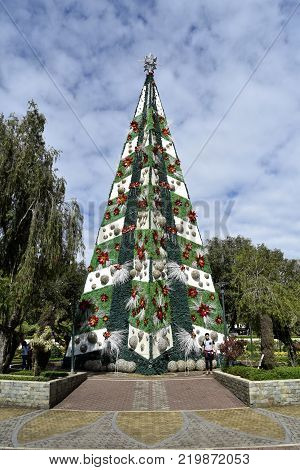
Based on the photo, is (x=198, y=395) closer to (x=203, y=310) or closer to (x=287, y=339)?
(x=203, y=310)

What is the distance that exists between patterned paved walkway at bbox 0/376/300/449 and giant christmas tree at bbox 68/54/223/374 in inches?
208

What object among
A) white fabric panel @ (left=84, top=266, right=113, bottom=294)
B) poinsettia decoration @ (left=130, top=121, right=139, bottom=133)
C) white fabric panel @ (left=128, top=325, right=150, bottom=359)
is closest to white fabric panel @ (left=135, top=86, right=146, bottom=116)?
poinsettia decoration @ (left=130, top=121, right=139, bottom=133)

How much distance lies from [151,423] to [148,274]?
10505 millimetres

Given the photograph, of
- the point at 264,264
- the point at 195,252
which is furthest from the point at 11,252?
the point at 264,264

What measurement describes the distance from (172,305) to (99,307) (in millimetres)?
4041

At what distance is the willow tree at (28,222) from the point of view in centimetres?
1541

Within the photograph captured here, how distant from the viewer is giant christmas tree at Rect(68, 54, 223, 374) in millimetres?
18922

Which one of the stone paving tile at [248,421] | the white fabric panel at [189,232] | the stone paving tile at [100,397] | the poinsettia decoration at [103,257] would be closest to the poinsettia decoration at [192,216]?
the white fabric panel at [189,232]

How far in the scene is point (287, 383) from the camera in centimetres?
1141

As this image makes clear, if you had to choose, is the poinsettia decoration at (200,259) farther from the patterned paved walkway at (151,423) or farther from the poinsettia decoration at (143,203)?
the patterned paved walkway at (151,423)

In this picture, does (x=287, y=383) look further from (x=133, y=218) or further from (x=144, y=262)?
(x=133, y=218)

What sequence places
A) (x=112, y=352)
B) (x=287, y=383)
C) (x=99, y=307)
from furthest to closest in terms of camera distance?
(x=99, y=307), (x=112, y=352), (x=287, y=383)

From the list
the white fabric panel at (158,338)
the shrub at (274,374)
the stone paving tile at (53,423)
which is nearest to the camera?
the stone paving tile at (53,423)

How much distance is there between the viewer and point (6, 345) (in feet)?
50.7
